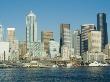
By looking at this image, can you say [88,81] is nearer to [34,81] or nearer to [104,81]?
[104,81]

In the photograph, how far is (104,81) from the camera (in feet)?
433

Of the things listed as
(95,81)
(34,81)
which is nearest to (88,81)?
(95,81)

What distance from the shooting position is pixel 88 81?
427 ft

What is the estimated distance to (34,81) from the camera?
12938 centimetres

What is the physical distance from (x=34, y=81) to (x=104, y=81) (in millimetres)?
20756

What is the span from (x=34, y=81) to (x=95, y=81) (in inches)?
704

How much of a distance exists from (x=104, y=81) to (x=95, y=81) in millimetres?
3048

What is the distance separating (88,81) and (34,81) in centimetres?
1575

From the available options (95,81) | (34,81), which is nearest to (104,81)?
(95,81)

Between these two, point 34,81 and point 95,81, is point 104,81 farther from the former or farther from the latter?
point 34,81

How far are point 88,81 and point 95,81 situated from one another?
2.15 m
